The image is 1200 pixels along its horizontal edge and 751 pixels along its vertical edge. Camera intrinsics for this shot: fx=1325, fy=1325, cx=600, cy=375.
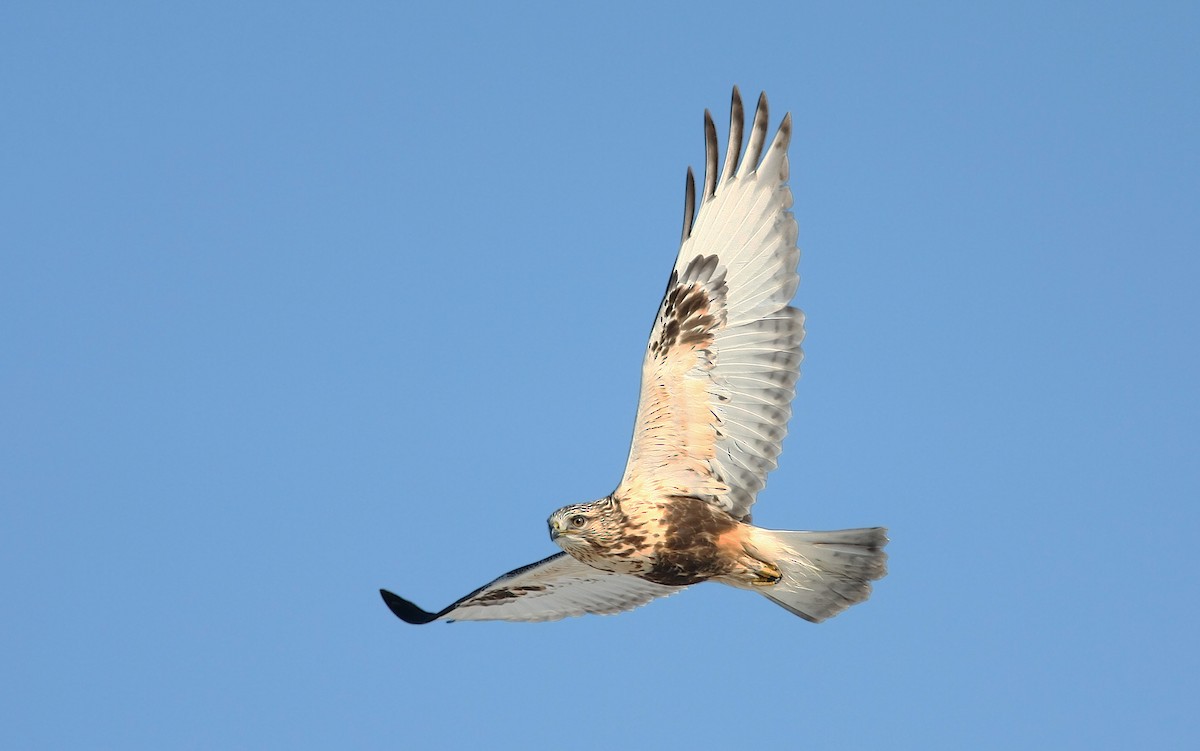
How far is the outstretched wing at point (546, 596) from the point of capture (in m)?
10.3

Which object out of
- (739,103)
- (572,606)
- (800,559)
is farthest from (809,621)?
(739,103)

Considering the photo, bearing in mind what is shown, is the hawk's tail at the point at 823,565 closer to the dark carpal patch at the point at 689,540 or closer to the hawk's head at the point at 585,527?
the dark carpal patch at the point at 689,540

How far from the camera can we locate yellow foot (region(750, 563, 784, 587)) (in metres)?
9.35

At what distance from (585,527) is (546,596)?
1.99 m

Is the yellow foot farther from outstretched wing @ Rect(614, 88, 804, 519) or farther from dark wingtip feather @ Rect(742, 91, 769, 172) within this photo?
dark wingtip feather @ Rect(742, 91, 769, 172)

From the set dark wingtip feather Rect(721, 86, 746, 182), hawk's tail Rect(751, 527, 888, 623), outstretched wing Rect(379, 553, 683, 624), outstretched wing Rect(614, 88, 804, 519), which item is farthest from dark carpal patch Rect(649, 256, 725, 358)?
outstretched wing Rect(379, 553, 683, 624)

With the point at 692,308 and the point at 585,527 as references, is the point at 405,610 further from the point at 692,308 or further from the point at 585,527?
the point at 692,308

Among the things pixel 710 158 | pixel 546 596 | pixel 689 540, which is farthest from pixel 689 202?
pixel 546 596

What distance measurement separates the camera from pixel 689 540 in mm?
9148

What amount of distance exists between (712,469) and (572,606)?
6.96 ft

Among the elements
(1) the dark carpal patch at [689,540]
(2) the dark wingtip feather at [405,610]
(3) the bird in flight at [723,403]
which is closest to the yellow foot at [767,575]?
→ (3) the bird in flight at [723,403]

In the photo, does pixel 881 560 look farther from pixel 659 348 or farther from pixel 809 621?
pixel 659 348

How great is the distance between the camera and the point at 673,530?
29.8 ft

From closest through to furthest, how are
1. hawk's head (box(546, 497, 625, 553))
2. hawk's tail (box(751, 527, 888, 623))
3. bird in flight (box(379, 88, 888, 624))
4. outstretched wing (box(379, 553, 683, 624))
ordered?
1. hawk's head (box(546, 497, 625, 553))
2. bird in flight (box(379, 88, 888, 624))
3. hawk's tail (box(751, 527, 888, 623))
4. outstretched wing (box(379, 553, 683, 624))
